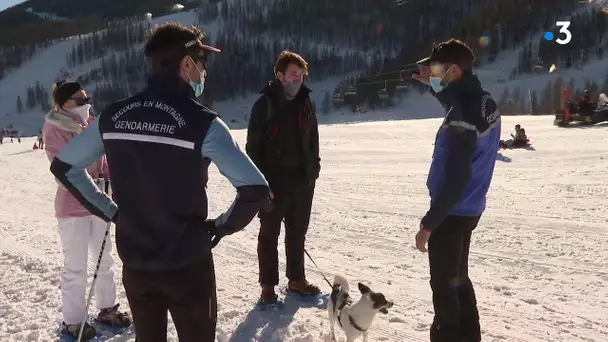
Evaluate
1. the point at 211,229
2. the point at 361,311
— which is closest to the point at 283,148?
the point at 361,311

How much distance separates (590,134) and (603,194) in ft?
30.8

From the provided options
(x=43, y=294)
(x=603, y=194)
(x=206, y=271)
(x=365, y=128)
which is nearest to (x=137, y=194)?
(x=206, y=271)

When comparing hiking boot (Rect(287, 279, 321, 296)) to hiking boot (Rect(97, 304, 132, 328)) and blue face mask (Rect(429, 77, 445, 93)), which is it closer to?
hiking boot (Rect(97, 304, 132, 328))

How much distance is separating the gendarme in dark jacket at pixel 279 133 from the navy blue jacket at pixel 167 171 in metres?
2.00

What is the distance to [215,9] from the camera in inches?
5906

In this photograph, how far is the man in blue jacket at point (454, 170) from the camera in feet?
9.23

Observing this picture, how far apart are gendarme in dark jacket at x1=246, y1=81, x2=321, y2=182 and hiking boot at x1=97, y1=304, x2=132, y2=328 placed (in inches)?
62.8

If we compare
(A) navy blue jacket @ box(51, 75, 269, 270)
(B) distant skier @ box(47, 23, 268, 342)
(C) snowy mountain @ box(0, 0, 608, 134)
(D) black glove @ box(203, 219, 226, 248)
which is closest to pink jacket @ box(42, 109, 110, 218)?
(B) distant skier @ box(47, 23, 268, 342)

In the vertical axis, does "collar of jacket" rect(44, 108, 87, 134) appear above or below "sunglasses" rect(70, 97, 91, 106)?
below

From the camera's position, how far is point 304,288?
15.5 ft

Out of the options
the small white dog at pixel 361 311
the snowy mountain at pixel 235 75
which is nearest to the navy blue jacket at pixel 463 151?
the small white dog at pixel 361 311

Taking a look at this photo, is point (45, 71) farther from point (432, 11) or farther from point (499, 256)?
point (499, 256)

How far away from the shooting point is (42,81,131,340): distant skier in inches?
143

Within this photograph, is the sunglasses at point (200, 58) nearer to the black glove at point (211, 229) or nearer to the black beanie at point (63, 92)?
the black glove at point (211, 229)
